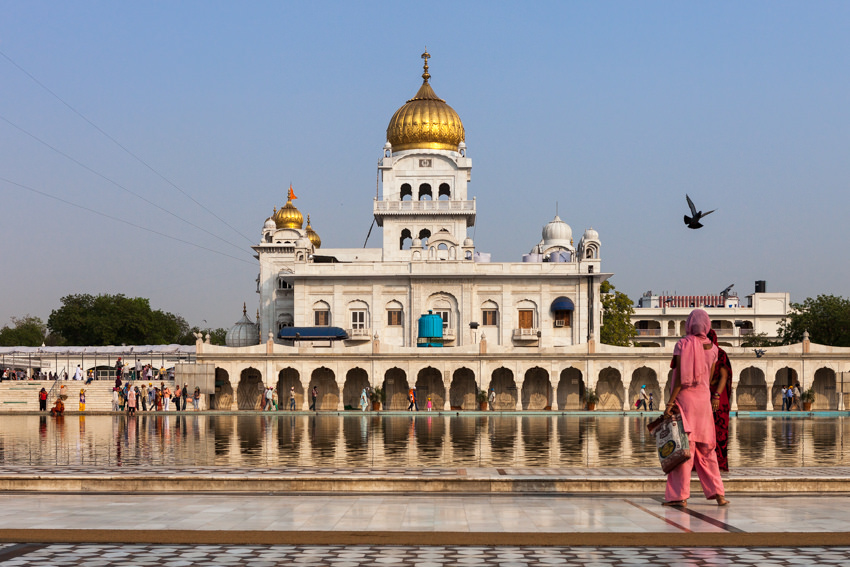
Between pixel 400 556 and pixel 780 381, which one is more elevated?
pixel 400 556

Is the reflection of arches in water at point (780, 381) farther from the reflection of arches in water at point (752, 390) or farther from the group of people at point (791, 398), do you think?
the group of people at point (791, 398)

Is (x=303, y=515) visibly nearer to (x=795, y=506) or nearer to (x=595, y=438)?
(x=795, y=506)

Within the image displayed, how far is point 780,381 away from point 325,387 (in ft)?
85.9

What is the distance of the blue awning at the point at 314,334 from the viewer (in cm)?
5712

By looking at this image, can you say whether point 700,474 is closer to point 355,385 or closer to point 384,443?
point 384,443

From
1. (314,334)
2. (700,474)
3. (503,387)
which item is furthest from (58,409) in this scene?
(700,474)

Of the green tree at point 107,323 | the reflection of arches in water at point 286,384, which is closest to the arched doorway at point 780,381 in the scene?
the reflection of arches in water at point 286,384

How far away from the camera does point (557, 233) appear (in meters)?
72.8

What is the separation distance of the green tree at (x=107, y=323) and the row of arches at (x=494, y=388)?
41514mm

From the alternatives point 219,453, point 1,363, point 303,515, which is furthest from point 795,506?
point 1,363

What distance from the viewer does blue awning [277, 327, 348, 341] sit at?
57125 mm

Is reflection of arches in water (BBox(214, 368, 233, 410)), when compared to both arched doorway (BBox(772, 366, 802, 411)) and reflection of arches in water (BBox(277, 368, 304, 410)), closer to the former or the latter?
reflection of arches in water (BBox(277, 368, 304, 410))

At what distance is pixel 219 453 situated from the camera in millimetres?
21672

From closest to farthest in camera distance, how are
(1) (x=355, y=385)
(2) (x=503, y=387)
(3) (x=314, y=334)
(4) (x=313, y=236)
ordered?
(2) (x=503, y=387)
(1) (x=355, y=385)
(3) (x=314, y=334)
(4) (x=313, y=236)
